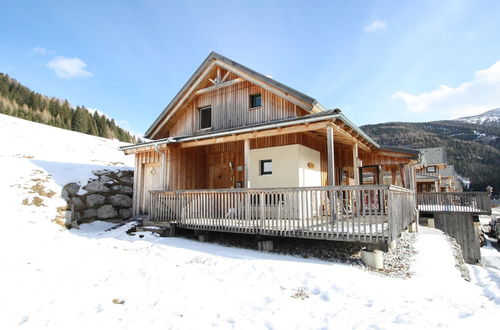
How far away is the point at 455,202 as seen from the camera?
1758cm

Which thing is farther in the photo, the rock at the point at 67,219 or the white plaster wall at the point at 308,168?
the white plaster wall at the point at 308,168

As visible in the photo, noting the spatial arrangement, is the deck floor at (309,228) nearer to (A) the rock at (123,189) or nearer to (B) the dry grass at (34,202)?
(A) the rock at (123,189)

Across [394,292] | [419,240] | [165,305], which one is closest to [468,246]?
[419,240]

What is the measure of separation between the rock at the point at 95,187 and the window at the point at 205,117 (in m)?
5.44

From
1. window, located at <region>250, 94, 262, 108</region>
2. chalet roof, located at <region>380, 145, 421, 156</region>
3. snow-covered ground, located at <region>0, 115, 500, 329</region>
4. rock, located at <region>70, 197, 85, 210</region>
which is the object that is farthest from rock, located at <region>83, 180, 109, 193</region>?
chalet roof, located at <region>380, 145, 421, 156</region>

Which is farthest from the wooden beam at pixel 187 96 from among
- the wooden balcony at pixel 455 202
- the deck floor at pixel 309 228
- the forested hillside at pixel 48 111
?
the forested hillside at pixel 48 111

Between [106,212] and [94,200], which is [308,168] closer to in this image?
[106,212]

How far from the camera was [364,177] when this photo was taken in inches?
631

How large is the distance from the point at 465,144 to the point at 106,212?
102349mm

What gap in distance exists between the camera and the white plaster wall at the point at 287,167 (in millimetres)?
11188

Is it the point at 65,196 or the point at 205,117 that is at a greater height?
the point at 205,117

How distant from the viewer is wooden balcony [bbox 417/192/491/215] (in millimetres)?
16359

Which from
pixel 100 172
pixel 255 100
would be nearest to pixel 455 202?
pixel 255 100

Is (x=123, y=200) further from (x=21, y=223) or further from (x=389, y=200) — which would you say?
(x=389, y=200)
